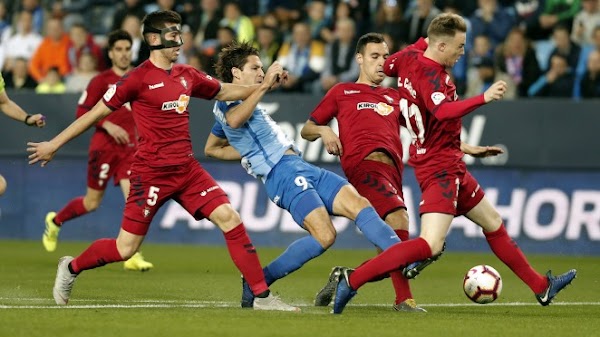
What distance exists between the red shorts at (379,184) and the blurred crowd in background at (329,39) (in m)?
7.81

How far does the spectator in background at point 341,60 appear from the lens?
62.8ft

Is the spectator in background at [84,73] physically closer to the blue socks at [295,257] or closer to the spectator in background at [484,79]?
the spectator in background at [484,79]

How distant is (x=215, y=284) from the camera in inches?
500

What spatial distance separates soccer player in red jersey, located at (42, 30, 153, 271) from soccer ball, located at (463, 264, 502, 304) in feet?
16.7

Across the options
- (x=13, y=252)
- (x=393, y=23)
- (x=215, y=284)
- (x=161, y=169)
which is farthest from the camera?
(x=393, y=23)

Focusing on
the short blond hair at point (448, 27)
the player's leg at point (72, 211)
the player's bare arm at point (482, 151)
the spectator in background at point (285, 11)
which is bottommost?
the player's leg at point (72, 211)

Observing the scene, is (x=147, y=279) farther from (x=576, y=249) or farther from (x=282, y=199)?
(x=576, y=249)

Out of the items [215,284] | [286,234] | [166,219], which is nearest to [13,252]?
[166,219]

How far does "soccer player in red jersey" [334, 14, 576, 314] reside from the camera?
30.9ft

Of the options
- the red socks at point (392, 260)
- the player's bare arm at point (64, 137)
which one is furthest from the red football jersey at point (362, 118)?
the player's bare arm at point (64, 137)

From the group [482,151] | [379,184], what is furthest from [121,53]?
[482,151]

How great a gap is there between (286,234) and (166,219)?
1.71 m

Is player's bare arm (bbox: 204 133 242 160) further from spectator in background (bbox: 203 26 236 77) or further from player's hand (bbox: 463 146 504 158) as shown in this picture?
spectator in background (bbox: 203 26 236 77)

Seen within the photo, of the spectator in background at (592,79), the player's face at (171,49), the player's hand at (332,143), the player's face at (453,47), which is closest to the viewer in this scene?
the player's face at (453,47)
